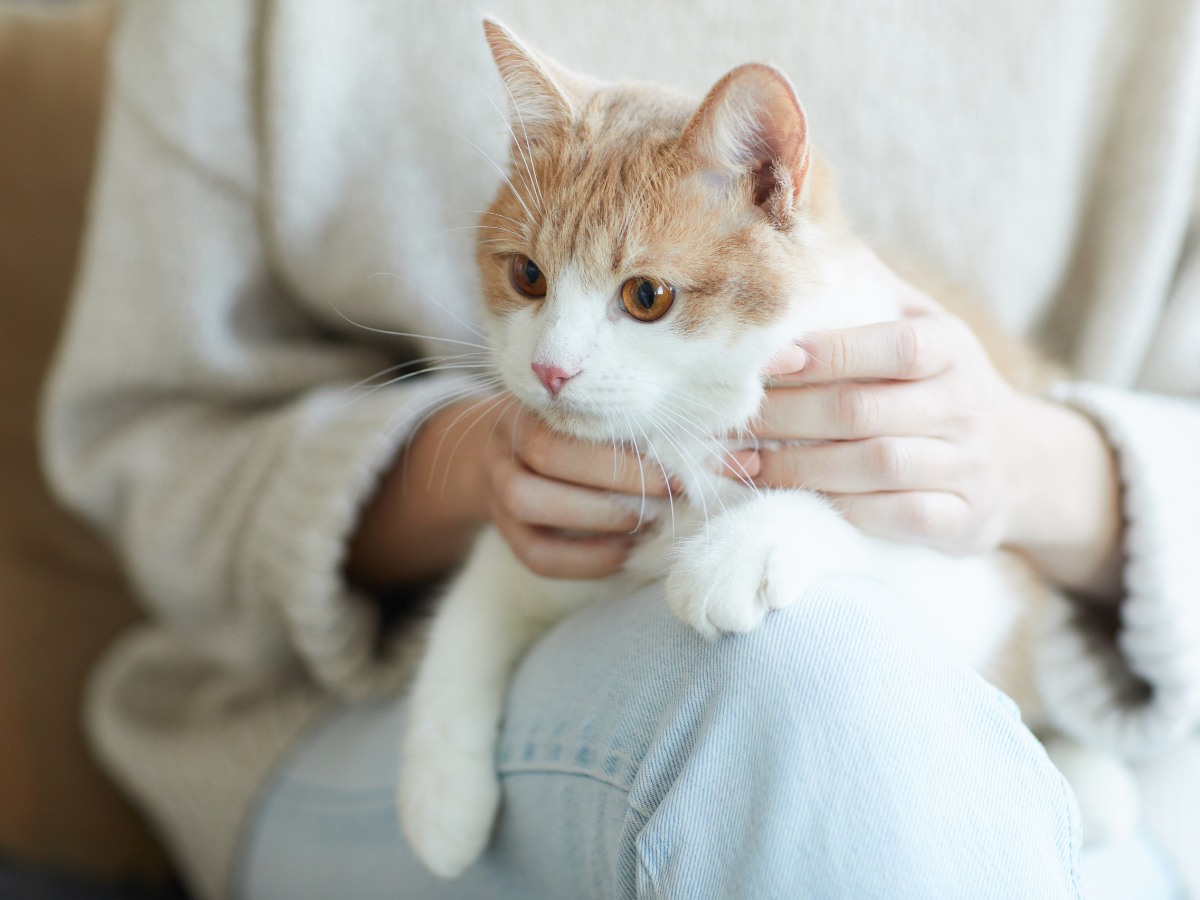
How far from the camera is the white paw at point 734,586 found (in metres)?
0.70

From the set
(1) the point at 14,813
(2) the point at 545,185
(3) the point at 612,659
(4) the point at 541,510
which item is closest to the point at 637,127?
(2) the point at 545,185

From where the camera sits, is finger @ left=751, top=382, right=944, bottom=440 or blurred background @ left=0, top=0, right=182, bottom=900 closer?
finger @ left=751, top=382, right=944, bottom=440

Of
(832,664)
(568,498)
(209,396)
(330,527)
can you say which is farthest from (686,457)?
(209,396)

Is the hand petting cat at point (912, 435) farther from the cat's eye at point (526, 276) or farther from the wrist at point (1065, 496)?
the cat's eye at point (526, 276)

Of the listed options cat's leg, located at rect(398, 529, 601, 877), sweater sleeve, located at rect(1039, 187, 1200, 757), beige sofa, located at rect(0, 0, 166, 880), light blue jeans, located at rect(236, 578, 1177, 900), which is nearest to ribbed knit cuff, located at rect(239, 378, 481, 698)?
cat's leg, located at rect(398, 529, 601, 877)

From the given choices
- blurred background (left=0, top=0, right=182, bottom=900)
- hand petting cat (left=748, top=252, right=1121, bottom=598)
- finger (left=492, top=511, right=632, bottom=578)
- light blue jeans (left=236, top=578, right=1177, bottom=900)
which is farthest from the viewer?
blurred background (left=0, top=0, right=182, bottom=900)

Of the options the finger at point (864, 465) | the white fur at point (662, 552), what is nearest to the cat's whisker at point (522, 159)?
the white fur at point (662, 552)

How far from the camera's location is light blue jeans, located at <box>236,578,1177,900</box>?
0.60 m

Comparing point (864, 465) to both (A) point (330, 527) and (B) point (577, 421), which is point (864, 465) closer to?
(B) point (577, 421)

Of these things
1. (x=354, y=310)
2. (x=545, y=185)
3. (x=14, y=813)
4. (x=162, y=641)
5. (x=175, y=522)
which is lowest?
(x=14, y=813)

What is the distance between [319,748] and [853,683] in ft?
2.51

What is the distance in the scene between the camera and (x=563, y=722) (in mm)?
815

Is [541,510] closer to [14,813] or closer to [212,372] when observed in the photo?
[212,372]

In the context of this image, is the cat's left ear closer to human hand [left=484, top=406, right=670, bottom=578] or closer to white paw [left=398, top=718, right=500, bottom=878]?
human hand [left=484, top=406, right=670, bottom=578]
